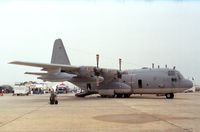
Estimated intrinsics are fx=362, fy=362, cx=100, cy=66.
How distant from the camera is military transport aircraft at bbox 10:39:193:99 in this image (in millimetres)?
41188

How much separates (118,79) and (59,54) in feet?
32.5

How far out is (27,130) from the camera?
13109mm

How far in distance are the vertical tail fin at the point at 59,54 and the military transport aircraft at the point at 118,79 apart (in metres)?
3.73

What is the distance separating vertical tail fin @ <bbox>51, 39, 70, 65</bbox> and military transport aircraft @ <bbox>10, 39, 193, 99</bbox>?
12.2 ft

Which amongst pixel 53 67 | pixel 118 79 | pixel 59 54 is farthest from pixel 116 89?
pixel 59 54

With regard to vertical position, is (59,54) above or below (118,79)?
above

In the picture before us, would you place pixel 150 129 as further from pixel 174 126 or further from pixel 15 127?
pixel 15 127

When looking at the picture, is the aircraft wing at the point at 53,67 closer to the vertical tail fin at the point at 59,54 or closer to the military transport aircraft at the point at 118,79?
the military transport aircraft at the point at 118,79

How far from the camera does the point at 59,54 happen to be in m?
50.8

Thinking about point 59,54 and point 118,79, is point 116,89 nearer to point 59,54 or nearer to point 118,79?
point 118,79

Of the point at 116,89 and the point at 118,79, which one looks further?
the point at 118,79

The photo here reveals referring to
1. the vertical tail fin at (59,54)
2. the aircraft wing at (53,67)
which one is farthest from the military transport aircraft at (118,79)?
the vertical tail fin at (59,54)

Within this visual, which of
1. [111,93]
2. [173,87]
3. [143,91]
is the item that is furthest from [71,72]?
[173,87]

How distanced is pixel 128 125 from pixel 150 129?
1.50 meters
